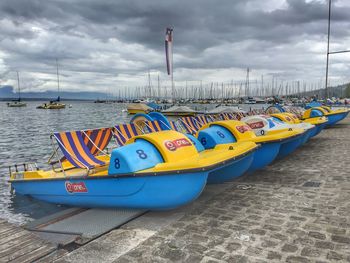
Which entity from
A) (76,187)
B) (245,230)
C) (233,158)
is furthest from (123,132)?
(245,230)

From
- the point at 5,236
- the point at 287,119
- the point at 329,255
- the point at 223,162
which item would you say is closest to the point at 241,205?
the point at 223,162

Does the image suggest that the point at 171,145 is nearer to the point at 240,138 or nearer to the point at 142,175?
the point at 142,175

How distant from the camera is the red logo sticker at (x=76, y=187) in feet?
19.3

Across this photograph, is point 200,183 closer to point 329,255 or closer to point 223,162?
point 223,162

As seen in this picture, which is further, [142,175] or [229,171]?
[229,171]

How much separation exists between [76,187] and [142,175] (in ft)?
5.60

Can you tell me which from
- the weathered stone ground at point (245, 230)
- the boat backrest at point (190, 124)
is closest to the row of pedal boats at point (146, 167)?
the weathered stone ground at point (245, 230)

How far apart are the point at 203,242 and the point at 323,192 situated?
3.33m

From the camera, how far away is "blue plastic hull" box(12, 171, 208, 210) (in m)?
4.94

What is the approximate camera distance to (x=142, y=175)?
5004 mm

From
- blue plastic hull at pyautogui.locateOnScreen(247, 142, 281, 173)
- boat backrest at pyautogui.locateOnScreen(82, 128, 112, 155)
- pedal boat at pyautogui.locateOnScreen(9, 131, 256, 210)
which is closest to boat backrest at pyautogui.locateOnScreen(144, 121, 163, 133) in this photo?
boat backrest at pyautogui.locateOnScreen(82, 128, 112, 155)

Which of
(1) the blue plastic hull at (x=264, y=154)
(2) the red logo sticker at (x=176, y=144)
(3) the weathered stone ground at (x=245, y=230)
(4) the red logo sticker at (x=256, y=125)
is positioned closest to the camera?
(3) the weathered stone ground at (x=245, y=230)

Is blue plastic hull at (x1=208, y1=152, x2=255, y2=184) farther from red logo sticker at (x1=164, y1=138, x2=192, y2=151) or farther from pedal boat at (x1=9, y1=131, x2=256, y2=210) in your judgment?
red logo sticker at (x1=164, y1=138, x2=192, y2=151)

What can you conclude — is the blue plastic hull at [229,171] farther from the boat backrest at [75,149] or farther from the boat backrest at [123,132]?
the boat backrest at [123,132]
